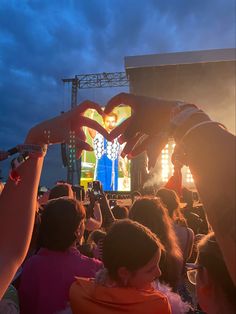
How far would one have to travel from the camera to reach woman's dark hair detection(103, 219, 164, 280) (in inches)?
71.7

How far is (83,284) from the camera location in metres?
1.79

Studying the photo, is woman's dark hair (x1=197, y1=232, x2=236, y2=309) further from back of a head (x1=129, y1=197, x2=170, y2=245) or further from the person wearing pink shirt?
back of a head (x1=129, y1=197, x2=170, y2=245)

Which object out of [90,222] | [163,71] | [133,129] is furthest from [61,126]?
[163,71]

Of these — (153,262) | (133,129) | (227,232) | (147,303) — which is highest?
(133,129)

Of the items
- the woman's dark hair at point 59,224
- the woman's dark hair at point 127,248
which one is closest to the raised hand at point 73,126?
the woman's dark hair at point 127,248

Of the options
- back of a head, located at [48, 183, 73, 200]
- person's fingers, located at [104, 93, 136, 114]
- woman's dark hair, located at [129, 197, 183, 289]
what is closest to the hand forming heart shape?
person's fingers, located at [104, 93, 136, 114]

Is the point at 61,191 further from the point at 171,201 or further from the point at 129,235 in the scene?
the point at 129,235

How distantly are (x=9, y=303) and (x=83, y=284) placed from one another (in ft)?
1.22

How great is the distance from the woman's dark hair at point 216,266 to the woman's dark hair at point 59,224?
1.10 m

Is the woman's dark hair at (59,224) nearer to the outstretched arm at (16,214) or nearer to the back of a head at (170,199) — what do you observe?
the outstretched arm at (16,214)

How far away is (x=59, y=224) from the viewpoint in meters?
2.38

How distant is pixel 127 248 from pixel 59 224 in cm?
69

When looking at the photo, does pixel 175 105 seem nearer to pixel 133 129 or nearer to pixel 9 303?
pixel 133 129

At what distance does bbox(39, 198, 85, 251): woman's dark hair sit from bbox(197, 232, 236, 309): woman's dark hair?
43.3 inches
